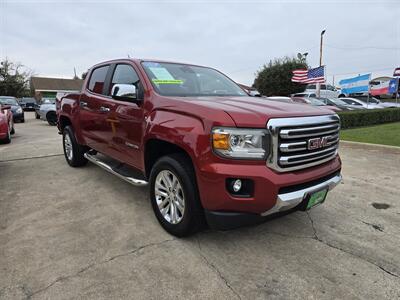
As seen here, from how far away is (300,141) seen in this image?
2.89m

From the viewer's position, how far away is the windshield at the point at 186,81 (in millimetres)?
3748

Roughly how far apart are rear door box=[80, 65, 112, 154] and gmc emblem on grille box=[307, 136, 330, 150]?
8.67 feet

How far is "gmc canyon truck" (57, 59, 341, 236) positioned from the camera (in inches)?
107

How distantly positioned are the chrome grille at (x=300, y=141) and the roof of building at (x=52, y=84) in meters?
65.7

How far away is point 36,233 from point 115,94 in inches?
68.2

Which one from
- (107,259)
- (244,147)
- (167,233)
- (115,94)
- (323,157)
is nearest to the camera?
(244,147)

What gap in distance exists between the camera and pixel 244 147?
273cm

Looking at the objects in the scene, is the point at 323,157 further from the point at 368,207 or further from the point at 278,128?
the point at 368,207

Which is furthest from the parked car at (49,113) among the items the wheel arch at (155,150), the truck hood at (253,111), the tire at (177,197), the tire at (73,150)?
the truck hood at (253,111)

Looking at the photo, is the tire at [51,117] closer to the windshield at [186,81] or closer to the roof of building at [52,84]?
the windshield at [186,81]

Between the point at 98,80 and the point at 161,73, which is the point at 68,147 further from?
the point at 161,73

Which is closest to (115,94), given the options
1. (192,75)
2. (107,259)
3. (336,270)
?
(192,75)

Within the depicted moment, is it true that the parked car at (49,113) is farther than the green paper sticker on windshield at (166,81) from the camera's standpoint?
Yes

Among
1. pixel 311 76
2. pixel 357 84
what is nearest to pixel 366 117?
pixel 311 76
